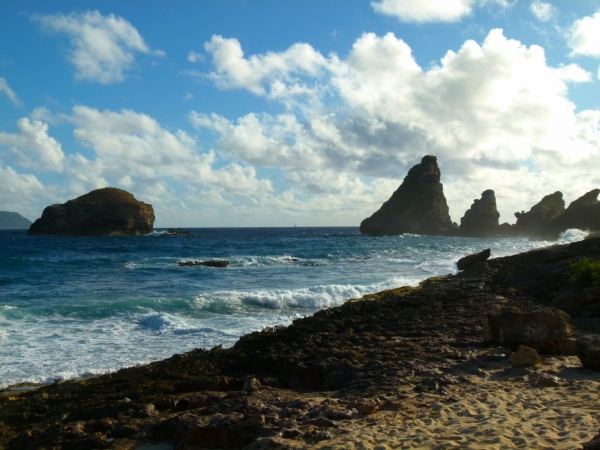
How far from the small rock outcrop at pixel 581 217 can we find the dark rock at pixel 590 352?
69085 mm

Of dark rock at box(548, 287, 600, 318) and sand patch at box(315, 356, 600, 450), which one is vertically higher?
dark rock at box(548, 287, 600, 318)

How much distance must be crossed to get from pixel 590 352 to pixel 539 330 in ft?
4.71

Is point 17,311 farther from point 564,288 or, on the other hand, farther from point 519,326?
point 564,288

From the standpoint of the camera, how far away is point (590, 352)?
8.54 meters

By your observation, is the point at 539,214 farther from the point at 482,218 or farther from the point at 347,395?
the point at 347,395

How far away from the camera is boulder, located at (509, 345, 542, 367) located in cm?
902

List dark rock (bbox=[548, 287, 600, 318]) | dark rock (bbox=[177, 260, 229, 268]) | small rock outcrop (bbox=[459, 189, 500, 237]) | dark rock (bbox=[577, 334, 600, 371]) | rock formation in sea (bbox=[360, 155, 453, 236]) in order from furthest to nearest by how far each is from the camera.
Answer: rock formation in sea (bbox=[360, 155, 453, 236]), small rock outcrop (bbox=[459, 189, 500, 237]), dark rock (bbox=[177, 260, 229, 268]), dark rock (bbox=[548, 287, 600, 318]), dark rock (bbox=[577, 334, 600, 371])

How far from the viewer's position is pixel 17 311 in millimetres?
18281

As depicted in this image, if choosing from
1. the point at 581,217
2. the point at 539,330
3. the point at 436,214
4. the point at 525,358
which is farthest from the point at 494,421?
the point at 436,214

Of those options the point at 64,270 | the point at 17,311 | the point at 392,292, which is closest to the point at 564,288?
the point at 392,292

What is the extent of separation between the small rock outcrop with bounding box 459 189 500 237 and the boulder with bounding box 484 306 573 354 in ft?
325

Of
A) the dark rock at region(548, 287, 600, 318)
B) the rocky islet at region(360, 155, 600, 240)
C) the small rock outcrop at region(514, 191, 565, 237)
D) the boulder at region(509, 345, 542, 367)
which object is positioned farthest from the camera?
the rocky islet at region(360, 155, 600, 240)

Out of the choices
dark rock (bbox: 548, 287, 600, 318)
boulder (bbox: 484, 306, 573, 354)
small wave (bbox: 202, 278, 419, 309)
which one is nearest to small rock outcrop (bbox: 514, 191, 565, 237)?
small wave (bbox: 202, 278, 419, 309)

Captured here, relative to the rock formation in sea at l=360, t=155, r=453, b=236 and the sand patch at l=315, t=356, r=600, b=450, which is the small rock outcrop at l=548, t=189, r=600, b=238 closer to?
the rock formation in sea at l=360, t=155, r=453, b=236
